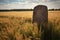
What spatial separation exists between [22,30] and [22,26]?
0.06m

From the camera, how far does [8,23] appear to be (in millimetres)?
1782

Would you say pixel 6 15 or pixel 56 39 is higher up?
pixel 6 15

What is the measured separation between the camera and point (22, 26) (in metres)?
1.69

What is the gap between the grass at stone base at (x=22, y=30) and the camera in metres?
1.58

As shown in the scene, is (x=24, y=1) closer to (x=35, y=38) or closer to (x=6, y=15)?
(x=6, y=15)

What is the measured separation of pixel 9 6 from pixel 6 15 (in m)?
0.15

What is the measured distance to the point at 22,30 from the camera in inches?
64.3

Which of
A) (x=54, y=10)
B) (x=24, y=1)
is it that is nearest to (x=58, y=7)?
(x=54, y=10)

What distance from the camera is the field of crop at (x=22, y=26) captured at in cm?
159

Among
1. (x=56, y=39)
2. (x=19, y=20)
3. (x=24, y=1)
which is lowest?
(x=56, y=39)

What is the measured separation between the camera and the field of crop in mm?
1586

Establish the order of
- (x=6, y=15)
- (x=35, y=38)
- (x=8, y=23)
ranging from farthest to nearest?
(x=6, y=15), (x=8, y=23), (x=35, y=38)

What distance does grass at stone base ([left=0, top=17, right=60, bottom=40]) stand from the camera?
1.58m

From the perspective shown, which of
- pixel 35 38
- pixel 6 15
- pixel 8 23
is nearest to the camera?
pixel 35 38
